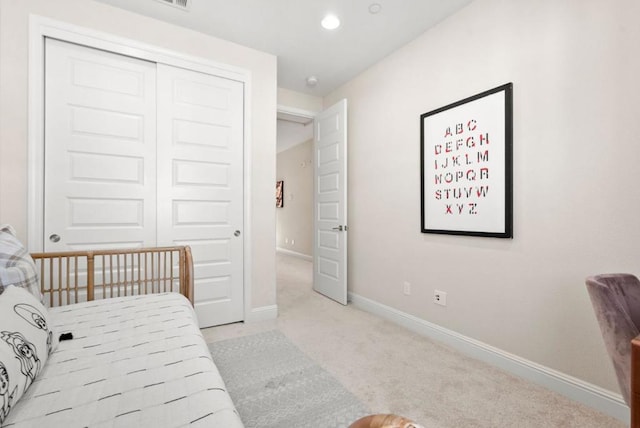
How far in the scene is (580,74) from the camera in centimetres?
163

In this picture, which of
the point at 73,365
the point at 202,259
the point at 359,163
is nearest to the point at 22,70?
the point at 202,259

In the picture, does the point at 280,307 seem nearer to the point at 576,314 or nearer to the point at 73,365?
the point at 73,365

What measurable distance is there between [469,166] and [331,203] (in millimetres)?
1649

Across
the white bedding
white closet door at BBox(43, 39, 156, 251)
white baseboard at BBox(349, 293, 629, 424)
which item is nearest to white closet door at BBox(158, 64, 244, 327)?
white closet door at BBox(43, 39, 156, 251)

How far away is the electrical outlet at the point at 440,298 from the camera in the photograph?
2.37m

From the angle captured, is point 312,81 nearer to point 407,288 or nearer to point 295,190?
point 407,288

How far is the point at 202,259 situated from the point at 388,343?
1.73 m

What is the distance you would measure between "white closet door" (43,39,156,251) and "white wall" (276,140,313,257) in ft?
13.4

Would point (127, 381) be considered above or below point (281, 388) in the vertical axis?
above

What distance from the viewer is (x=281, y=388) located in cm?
169

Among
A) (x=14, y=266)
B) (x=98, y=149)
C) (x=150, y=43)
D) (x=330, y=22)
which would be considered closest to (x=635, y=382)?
(x=14, y=266)

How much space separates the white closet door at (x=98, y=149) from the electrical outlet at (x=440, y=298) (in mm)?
2387

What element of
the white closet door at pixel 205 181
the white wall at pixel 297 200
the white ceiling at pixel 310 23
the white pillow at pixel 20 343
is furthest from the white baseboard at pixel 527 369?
the white wall at pixel 297 200

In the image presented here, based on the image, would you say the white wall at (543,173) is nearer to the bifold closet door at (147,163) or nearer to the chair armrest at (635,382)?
the chair armrest at (635,382)
